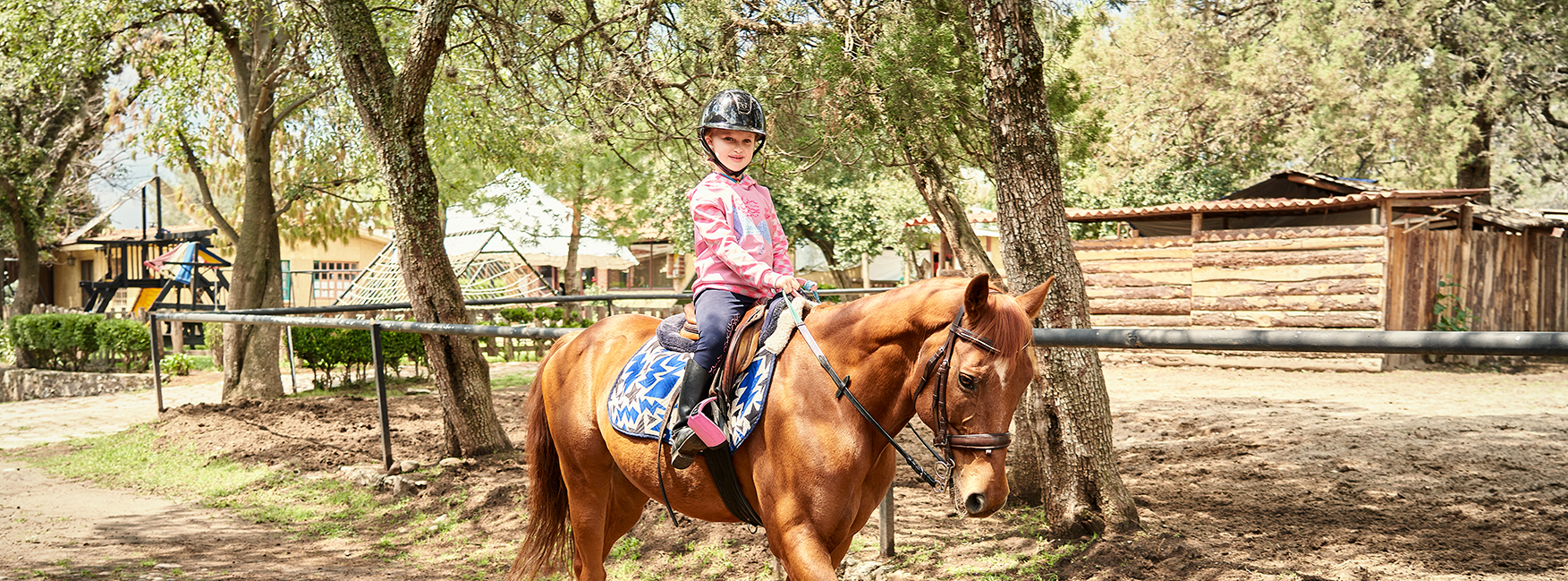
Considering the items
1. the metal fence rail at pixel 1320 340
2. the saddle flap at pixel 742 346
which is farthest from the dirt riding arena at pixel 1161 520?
the saddle flap at pixel 742 346

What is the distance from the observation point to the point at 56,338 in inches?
651

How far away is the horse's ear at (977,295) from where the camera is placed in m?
2.29

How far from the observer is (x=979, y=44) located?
15.3 feet

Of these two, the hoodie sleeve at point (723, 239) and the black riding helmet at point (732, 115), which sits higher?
the black riding helmet at point (732, 115)

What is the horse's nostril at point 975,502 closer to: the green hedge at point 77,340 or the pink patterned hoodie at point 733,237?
the pink patterned hoodie at point 733,237

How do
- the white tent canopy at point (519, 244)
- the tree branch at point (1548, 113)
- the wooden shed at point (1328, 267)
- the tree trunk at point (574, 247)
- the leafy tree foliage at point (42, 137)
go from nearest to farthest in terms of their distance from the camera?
the wooden shed at point (1328, 267), the leafy tree foliage at point (42, 137), the tree branch at point (1548, 113), the white tent canopy at point (519, 244), the tree trunk at point (574, 247)

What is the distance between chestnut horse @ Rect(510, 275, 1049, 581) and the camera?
233 centimetres

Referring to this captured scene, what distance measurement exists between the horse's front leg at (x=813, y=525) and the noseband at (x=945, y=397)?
0.33 meters

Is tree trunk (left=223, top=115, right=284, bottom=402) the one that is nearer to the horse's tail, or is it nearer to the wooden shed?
the horse's tail

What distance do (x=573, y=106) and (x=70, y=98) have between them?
1479 centimetres

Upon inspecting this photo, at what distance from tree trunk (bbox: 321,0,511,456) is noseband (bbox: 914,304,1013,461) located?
5.50 m

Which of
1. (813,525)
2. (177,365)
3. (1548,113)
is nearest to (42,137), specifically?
(177,365)

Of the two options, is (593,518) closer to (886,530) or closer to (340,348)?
(886,530)

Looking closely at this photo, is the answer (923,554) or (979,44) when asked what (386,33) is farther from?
(923,554)
